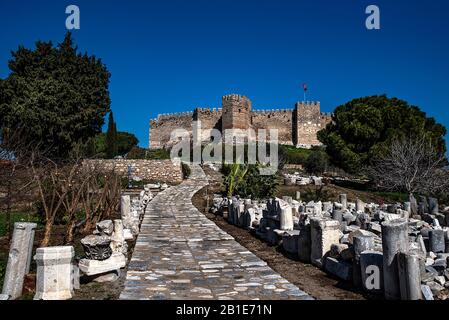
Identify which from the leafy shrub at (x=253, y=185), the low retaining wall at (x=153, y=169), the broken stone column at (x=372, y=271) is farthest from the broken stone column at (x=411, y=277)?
the low retaining wall at (x=153, y=169)

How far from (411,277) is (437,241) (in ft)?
9.36

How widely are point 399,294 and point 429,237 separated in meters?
2.73

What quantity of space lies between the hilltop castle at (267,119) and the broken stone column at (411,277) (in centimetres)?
4855

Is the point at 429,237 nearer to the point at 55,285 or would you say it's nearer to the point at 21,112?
the point at 55,285

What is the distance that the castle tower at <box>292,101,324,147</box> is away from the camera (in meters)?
55.6

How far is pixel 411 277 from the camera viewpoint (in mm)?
4078

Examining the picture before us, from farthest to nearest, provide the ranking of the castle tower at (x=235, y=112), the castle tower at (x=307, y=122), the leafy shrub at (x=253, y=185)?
the castle tower at (x=307, y=122), the castle tower at (x=235, y=112), the leafy shrub at (x=253, y=185)

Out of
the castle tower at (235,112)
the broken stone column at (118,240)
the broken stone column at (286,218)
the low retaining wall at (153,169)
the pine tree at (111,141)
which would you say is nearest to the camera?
the broken stone column at (118,240)

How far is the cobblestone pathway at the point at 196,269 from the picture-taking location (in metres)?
4.88

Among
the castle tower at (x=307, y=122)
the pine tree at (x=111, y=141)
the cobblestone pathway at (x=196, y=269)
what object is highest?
the castle tower at (x=307, y=122)

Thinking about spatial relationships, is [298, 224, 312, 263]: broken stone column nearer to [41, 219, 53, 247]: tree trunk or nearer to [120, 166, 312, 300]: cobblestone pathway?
[120, 166, 312, 300]: cobblestone pathway

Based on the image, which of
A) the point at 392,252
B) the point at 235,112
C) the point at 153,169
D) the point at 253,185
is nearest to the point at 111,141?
the point at 153,169

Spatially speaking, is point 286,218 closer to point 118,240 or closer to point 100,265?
point 118,240

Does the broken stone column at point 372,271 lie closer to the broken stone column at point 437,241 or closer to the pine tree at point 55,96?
the broken stone column at point 437,241
